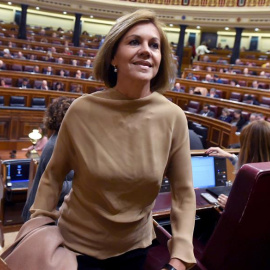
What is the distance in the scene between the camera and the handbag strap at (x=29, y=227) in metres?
0.79

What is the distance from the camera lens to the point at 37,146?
14.4ft

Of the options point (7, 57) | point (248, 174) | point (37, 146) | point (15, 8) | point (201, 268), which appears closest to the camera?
point (248, 174)

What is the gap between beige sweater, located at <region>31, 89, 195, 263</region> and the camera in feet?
2.73

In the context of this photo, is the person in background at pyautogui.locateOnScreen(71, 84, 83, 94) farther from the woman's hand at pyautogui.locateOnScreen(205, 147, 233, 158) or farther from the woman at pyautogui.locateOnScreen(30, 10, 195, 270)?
the woman at pyautogui.locateOnScreen(30, 10, 195, 270)

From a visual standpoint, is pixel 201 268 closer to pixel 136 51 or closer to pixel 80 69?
pixel 136 51

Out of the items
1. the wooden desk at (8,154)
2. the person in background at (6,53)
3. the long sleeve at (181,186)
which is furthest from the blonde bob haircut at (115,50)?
the person in background at (6,53)

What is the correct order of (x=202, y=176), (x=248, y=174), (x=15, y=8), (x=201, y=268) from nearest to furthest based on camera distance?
(x=248, y=174) < (x=201, y=268) < (x=202, y=176) < (x=15, y=8)

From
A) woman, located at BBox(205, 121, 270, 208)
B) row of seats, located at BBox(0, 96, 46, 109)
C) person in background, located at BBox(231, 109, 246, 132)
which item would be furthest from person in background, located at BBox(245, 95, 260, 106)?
woman, located at BBox(205, 121, 270, 208)

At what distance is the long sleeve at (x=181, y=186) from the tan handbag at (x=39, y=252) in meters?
0.29

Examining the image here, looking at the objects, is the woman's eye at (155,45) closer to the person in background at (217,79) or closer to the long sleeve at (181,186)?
the long sleeve at (181,186)

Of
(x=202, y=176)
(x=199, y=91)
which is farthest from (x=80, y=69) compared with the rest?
(x=202, y=176)

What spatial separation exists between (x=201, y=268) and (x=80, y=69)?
26.4 feet

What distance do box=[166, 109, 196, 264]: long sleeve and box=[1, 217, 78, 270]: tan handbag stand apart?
0.29 meters

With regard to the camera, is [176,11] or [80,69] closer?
[80,69]
